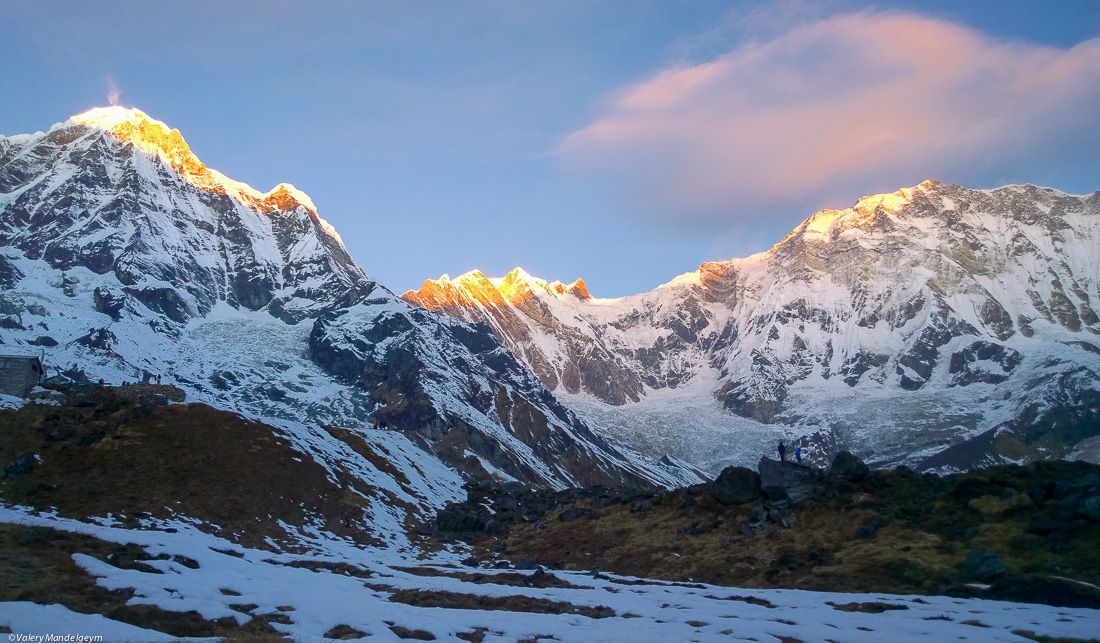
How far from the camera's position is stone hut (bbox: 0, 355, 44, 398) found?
70312 mm

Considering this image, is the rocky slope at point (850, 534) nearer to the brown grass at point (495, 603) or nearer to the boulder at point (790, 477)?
the boulder at point (790, 477)

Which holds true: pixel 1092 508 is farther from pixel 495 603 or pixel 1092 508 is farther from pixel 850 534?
pixel 495 603

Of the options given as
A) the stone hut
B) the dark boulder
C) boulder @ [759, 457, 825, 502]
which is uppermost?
the stone hut

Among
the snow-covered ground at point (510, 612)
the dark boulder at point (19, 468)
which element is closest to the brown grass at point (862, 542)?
the snow-covered ground at point (510, 612)

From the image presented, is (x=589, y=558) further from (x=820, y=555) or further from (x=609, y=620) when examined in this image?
(x=609, y=620)

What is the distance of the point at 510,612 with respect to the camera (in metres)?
31.9

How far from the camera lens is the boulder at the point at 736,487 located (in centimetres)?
5659

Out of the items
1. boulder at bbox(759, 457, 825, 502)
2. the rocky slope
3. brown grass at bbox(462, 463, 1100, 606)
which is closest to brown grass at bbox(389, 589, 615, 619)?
the rocky slope

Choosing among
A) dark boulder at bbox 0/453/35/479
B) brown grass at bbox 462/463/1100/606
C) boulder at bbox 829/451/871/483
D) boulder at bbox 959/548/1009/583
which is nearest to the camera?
boulder at bbox 959/548/1009/583

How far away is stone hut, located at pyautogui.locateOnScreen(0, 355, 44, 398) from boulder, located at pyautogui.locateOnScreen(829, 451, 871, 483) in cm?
6217

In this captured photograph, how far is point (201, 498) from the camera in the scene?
188 ft

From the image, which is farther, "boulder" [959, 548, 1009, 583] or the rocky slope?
the rocky slope

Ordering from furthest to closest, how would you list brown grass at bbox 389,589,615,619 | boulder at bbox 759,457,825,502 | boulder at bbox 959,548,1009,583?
boulder at bbox 759,457,825,502 < boulder at bbox 959,548,1009,583 < brown grass at bbox 389,589,615,619

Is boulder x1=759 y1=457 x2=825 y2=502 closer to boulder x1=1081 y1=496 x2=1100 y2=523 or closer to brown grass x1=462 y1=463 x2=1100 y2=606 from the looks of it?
brown grass x1=462 y1=463 x2=1100 y2=606
